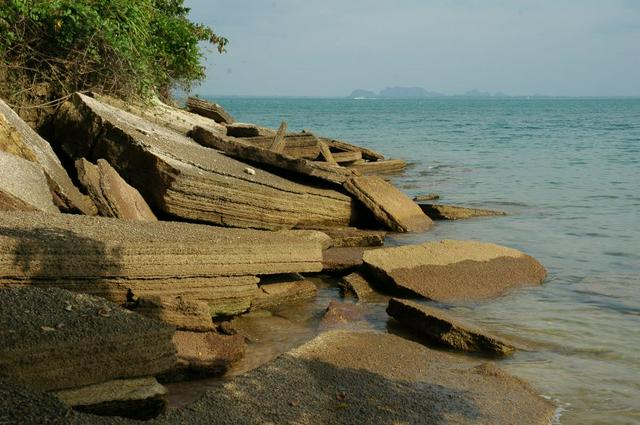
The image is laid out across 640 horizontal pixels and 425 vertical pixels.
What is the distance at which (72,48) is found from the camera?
11141 mm

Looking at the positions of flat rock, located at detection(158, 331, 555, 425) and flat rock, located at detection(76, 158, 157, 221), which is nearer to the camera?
flat rock, located at detection(158, 331, 555, 425)

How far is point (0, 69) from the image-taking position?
418 inches

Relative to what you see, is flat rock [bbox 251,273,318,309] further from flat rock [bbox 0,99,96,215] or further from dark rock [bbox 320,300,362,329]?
flat rock [bbox 0,99,96,215]

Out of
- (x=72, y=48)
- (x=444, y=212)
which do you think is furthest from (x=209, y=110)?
(x=444, y=212)

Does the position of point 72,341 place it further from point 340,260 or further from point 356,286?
point 340,260

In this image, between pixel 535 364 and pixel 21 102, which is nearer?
pixel 535 364

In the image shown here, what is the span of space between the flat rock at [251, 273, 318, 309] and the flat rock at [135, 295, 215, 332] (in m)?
1.10

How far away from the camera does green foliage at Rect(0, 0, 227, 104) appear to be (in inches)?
417

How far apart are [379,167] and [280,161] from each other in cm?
987

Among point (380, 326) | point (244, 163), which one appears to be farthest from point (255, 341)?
point (244, 163)

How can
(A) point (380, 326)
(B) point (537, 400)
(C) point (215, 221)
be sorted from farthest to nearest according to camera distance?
1. (C) point (215, 221)
2. (A) point (380, 326)
3. (B) point (537, 400)

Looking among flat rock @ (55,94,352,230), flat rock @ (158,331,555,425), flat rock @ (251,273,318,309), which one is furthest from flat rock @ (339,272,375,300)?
flat rock @ (158,331,555,425)

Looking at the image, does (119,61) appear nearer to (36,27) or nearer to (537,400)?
(36,27)

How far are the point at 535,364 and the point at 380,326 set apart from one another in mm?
1347
